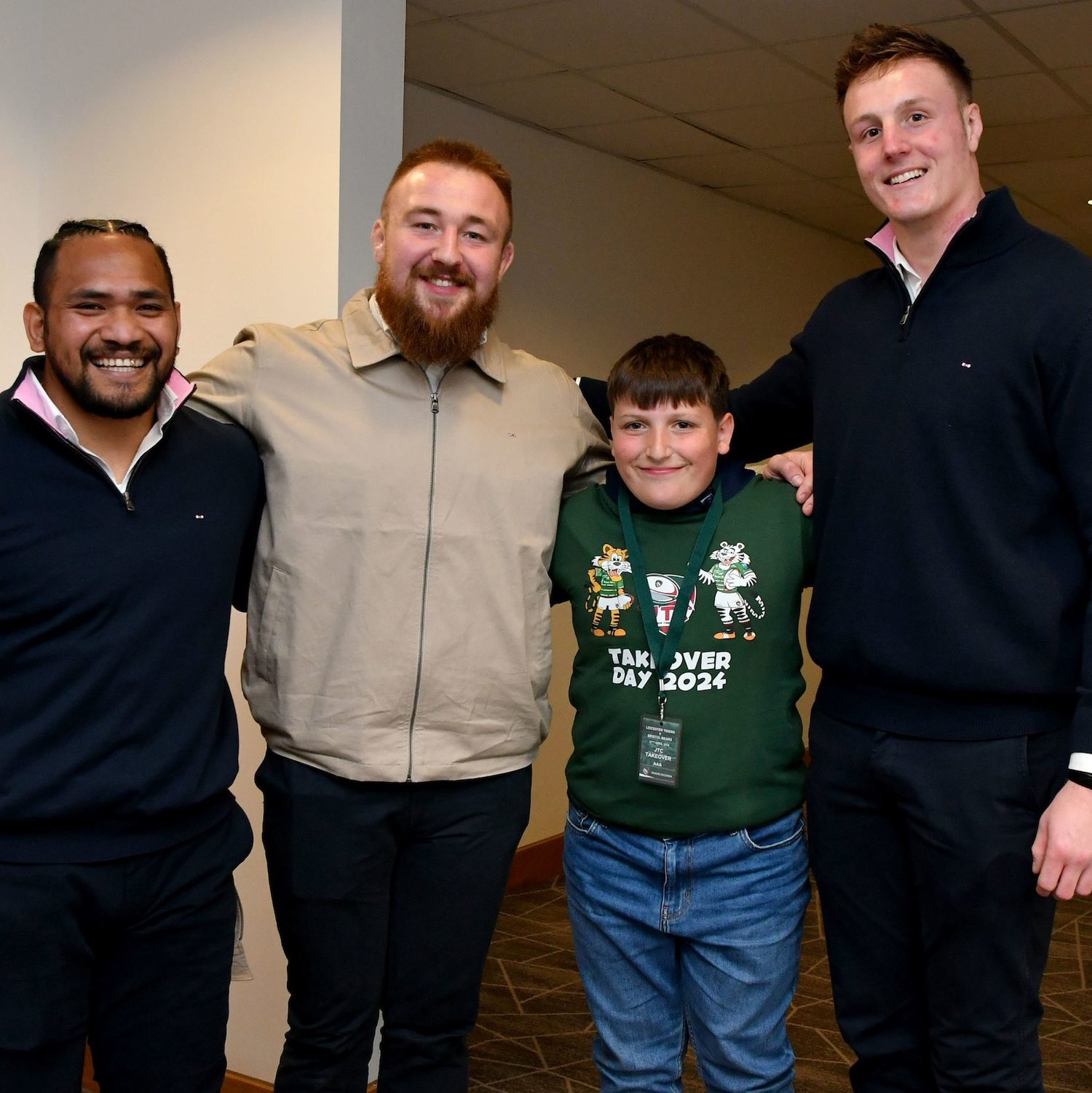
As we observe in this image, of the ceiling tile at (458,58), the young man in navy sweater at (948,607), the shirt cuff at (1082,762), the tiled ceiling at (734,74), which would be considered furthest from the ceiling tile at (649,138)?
the shirt cuff at (1082,762)

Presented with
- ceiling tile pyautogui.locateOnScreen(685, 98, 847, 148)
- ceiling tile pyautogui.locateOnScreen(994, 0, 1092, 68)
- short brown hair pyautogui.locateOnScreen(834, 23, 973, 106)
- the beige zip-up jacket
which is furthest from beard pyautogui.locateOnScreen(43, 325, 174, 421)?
ceiling tile pyautogui.locateOnScreen(685, 98, 847, 148)

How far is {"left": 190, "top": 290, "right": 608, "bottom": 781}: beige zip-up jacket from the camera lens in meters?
2.01

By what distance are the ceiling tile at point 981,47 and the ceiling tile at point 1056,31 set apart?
55 millimetres

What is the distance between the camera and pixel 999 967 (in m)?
1.82

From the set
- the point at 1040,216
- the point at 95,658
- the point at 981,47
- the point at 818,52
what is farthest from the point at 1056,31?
the point at 95,658

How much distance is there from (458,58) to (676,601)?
2.77 m

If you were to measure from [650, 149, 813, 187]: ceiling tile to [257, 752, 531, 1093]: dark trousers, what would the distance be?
4010 mm

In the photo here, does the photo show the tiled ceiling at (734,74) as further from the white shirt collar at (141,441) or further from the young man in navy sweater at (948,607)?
the white shirt collar at (141,441)

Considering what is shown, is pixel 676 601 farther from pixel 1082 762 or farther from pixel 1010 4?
pixel 1010 4

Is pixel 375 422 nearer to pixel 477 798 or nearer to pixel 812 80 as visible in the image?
pixel 477 798

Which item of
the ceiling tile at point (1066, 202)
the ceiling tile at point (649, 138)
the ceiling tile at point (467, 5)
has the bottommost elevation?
the ceiling tile at point (467, 5)

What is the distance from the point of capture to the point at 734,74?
428 cm

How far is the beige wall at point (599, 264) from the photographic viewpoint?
16.2 feet

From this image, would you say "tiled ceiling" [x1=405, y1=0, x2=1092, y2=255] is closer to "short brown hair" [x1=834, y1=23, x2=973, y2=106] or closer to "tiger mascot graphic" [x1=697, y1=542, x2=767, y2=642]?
"short brown hair" [x1=834, y1=23, x2=973, y2=106]
